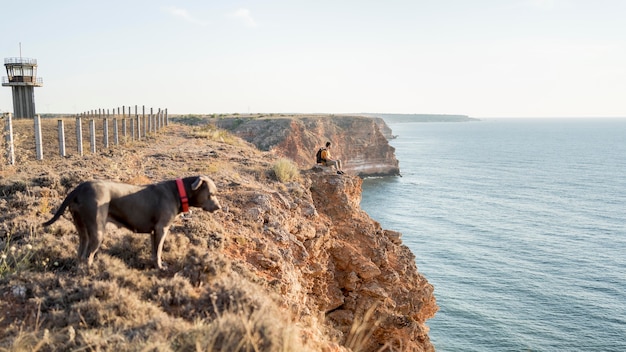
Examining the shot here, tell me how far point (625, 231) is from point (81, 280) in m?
54.3

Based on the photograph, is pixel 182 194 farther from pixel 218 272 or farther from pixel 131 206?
pixel 218 272

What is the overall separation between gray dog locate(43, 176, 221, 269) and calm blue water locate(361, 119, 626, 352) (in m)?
22.6

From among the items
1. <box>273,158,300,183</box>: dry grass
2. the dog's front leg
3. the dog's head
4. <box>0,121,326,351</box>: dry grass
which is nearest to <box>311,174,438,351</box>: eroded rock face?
<box>273,158,300,183</box>: dry grass

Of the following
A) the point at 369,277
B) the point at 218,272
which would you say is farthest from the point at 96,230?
the point at 369,277

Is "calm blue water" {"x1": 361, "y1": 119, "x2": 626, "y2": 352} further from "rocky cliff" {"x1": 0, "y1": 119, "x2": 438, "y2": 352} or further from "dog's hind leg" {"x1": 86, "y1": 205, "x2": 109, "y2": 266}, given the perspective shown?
"dog's hind leg" {"x1": 86, "y1": 205, "x2": 109, "y2": 266}

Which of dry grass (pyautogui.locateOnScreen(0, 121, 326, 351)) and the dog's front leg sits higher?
the dog's front leg

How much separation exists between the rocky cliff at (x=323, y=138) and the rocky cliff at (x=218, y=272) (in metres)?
59.9

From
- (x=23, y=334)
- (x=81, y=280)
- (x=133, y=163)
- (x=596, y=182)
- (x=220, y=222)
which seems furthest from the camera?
(x=596, y=182)

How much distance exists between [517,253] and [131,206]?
40226mm

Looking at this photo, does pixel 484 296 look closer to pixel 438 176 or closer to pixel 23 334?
pixel 23 334

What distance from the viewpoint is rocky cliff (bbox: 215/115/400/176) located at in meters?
82.4

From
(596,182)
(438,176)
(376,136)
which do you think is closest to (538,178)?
(596,182)

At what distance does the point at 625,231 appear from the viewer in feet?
157

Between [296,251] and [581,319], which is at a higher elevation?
[296,251]
